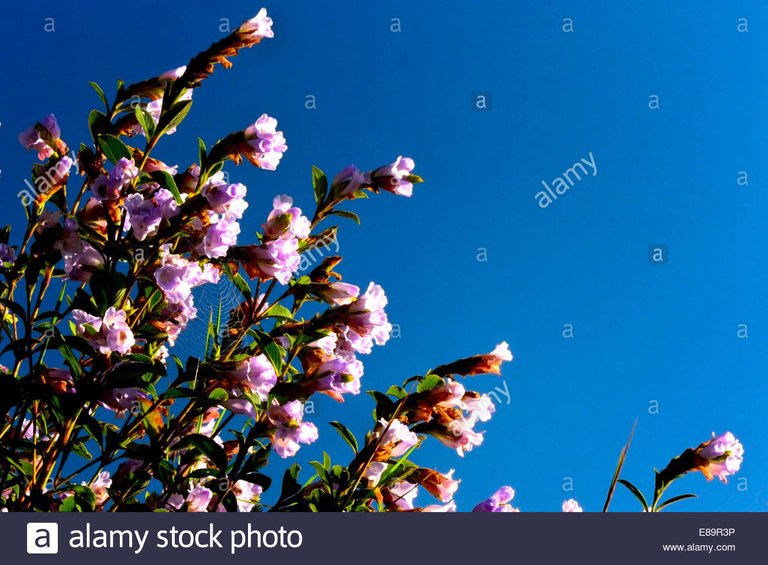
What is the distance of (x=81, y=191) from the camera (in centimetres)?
186

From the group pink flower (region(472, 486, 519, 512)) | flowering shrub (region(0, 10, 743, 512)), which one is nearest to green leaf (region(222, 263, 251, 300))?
flowering shrub (region(0, 10, 743, 512))

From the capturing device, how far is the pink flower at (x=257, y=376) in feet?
5.23

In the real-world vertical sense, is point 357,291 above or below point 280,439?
above

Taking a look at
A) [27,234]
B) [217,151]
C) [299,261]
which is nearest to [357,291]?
[299,261]

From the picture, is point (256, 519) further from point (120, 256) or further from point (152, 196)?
point (152, 196)

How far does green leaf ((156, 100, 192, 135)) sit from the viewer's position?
171cm

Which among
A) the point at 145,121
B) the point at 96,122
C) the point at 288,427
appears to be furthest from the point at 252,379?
the point at 96,122

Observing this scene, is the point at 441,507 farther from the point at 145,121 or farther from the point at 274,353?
the point at 145,121

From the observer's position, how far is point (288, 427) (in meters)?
1.58

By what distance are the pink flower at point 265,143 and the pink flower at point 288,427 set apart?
61cm

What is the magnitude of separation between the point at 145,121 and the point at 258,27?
14.8 inches

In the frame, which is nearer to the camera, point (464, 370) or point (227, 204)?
point (227, 204)

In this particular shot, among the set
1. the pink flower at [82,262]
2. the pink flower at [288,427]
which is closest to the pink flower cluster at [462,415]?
the pink flower at [288,427]

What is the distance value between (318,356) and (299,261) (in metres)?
0.24
